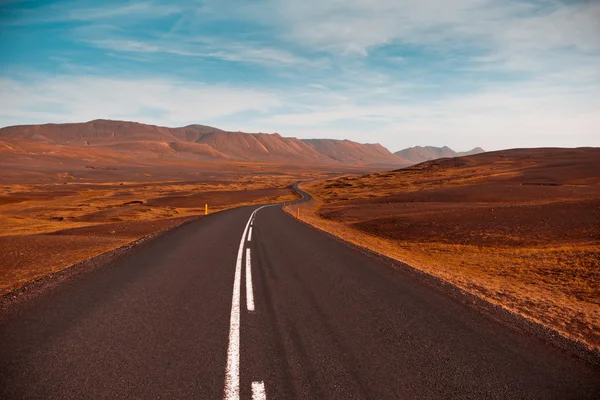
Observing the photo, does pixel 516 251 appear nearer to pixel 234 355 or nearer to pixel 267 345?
pixel 267 345

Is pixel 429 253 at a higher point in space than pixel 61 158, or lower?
lower

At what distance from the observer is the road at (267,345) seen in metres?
4.45

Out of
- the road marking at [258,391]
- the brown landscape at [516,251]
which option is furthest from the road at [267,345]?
the brown landscape at [516,251]

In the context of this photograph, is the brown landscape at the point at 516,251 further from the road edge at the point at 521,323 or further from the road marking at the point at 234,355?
the road marking at the point at 234,355

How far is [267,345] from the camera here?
5.54m

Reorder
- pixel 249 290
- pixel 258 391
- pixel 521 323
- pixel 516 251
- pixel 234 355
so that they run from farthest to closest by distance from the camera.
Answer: pixel 516 251, pixel 249 290, pixel 521 323, pixel 234 355, pixel 258 391

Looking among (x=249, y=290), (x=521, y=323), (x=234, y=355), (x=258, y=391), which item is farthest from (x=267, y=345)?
(x=521, y=323)

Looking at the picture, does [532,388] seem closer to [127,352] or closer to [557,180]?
[127,352]

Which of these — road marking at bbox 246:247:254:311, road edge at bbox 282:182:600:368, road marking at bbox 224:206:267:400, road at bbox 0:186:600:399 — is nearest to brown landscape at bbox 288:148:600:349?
road edge at bbox 282:182:600:368

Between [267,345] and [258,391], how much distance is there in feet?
4.00

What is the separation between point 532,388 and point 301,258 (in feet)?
28.5

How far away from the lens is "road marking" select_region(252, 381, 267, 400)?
420cm

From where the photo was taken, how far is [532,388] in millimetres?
4531

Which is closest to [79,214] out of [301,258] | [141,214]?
[141,214]
